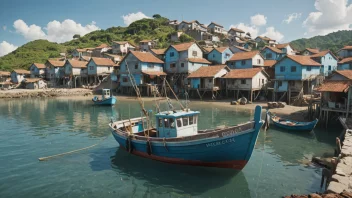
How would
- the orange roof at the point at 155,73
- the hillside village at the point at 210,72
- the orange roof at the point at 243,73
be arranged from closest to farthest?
1. the hillside village at the point at 210,72
2. the orange roof at the point at 243,73
3. the orange roof at the point at 155,73

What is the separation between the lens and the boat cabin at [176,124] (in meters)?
14.2

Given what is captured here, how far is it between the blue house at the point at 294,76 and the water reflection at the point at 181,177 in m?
28.3

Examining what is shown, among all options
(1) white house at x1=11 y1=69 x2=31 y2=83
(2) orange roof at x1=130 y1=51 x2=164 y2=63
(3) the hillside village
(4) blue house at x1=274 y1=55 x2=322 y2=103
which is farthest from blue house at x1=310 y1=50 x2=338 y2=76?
(1) white house at x1=11 y1=69 x2=31 y2=83

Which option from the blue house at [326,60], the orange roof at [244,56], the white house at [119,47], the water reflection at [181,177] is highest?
the white house at [119,47]

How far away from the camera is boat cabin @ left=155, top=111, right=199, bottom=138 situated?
1421cm

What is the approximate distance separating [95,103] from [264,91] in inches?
1168

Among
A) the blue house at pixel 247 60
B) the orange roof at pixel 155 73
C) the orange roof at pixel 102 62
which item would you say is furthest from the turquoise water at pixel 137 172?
the orange roof at pixel 102 62

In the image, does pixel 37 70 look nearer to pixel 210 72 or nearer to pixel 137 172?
pixel 210 72

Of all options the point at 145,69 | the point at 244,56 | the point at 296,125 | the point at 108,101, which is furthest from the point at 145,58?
the point at 296,125

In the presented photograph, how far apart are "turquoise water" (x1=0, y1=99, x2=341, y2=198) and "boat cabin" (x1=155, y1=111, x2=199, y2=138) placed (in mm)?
1929

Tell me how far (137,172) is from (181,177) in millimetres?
2700

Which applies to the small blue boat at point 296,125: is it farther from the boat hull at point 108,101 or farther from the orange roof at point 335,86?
the boat hull at point 108,101

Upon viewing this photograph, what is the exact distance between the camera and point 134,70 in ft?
169

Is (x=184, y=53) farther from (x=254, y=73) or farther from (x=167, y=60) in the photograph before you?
(x=254, y=73)
